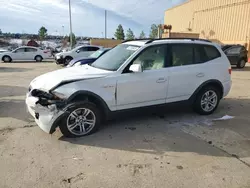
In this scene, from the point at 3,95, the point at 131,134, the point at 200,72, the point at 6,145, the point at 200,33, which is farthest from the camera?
the point at 200,33

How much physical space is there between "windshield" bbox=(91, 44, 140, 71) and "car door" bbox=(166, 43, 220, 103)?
0.89 m

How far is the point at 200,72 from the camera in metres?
5.11

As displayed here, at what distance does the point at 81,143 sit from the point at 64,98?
81 cm

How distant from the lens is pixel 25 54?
68.4 ft

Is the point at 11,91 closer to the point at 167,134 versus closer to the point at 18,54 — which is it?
the point at 167,134

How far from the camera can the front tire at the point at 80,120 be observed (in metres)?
3.97

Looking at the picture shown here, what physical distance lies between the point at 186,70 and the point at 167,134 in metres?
1.50

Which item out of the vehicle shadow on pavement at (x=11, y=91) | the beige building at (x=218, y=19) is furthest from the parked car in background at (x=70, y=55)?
the beige building at (x=218, y=19)

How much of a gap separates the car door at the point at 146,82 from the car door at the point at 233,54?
1266 centimetres

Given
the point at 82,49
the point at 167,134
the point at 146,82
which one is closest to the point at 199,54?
the point at 146,82

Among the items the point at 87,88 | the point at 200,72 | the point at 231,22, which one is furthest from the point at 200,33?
the point at 87,88

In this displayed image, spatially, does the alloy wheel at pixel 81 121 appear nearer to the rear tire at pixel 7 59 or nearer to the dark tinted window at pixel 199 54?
the dark tinted window at pixel 199 54

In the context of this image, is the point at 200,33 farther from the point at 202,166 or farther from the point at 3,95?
the point at 202,166

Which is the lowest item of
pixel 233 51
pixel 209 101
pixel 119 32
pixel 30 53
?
pixel 209 101
